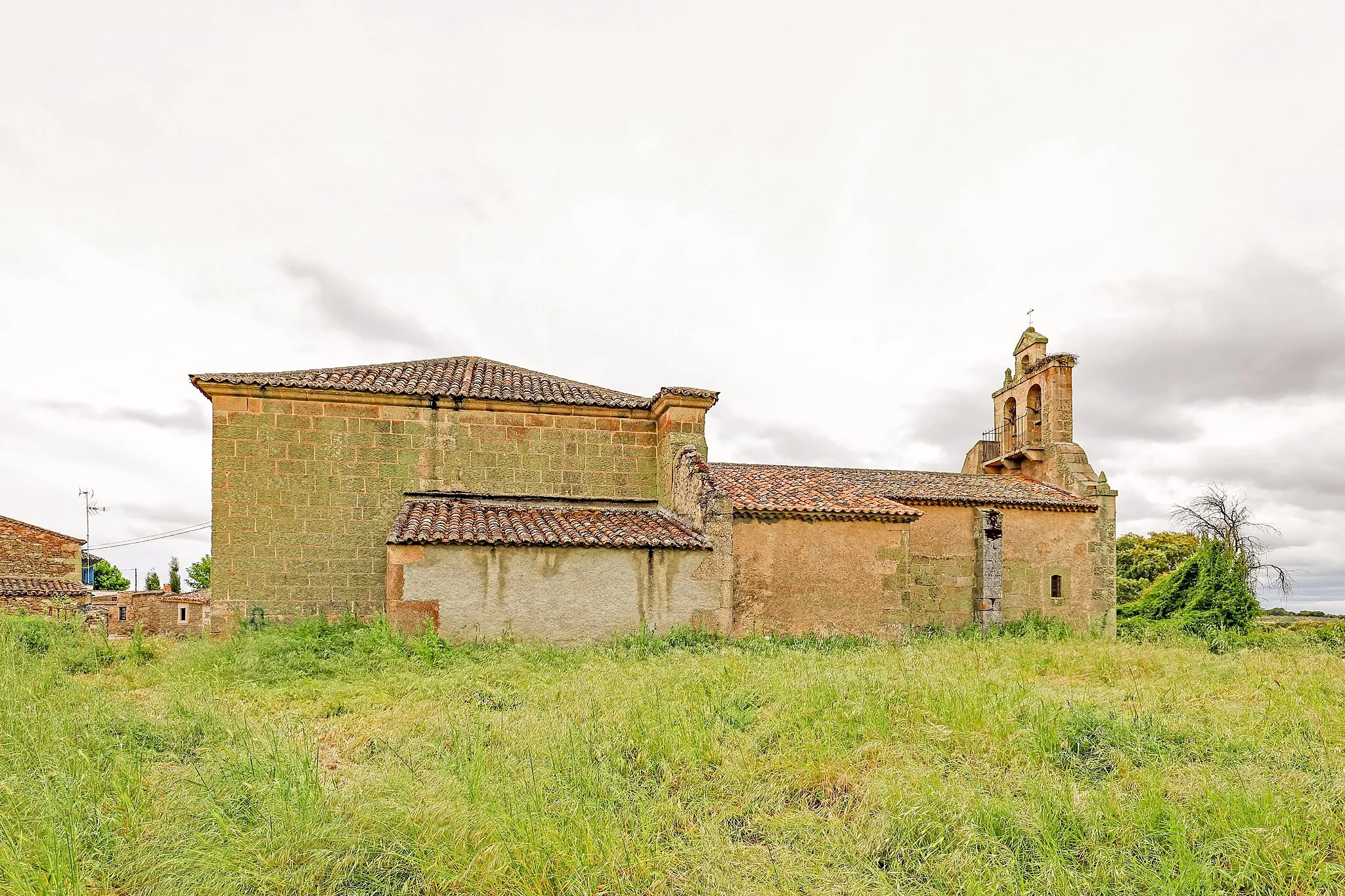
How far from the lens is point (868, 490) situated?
16.7 meters

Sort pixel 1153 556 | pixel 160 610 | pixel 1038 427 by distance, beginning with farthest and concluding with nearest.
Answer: pixel 1153 556, pixel 160 610, pixel 1038 427

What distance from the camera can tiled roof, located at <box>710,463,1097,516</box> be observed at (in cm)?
1323

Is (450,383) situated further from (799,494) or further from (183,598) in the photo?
(183,598)

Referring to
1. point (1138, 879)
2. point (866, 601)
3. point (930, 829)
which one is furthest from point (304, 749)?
point (866, 601)

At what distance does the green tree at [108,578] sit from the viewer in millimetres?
43066

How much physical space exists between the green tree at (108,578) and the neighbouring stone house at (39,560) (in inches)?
673

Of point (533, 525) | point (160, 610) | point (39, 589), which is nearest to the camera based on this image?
point (533, 525)

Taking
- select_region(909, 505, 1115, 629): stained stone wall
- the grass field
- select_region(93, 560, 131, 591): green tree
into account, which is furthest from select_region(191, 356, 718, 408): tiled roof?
select_region(93, 560, 131, 591): green tree

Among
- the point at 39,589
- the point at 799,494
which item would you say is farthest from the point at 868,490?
the point at 39,589

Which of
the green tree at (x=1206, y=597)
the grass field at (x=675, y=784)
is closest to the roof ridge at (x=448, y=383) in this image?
the grass field at (x=675, y=784)

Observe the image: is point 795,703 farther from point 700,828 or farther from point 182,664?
point 182,664

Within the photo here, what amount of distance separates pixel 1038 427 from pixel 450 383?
17.6m

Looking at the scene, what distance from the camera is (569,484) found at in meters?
13.9

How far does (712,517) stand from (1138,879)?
28.7ft
